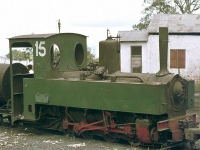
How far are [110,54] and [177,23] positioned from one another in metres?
12.8

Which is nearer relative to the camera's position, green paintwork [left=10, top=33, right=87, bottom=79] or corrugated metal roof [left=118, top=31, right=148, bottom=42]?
green paintwork [left=10, top=33, right=87, bottom=79]

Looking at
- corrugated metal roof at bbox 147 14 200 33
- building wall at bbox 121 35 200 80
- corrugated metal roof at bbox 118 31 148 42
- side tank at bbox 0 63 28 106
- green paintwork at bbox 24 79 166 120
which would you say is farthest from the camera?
corrugated metal roof at bbox 118 31 148 42

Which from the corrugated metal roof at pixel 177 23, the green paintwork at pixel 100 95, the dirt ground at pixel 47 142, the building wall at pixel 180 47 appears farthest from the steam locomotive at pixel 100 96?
the corrugated metal roof at pixel 177 23

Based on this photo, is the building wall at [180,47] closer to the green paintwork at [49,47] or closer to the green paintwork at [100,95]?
the green paintwork at [49,47]

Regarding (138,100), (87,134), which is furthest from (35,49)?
(138,100)

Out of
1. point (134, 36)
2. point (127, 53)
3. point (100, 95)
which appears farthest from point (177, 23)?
point (100, 95)

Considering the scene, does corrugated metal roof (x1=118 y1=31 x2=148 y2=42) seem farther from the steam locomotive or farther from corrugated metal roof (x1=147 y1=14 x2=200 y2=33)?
the steam locomotive

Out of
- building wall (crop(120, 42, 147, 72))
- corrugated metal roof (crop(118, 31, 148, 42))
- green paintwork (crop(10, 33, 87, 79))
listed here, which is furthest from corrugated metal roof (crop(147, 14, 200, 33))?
green paintwork (crop(10, 33, 87, 79))

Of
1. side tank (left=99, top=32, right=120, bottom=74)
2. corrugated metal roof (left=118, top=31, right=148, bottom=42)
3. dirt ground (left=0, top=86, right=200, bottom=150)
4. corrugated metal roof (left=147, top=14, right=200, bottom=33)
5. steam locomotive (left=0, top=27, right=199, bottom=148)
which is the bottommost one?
dirt ground (left=0, top=86, right=200, bottom=150)

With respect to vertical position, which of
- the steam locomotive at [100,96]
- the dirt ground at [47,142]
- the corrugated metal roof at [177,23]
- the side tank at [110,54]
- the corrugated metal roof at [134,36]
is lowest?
the dirt ground at [47,142]

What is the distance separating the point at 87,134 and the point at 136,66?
12259 mm

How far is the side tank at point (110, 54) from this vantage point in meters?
9.58

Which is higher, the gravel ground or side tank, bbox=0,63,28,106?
side tank, bbox=0,63,28,106

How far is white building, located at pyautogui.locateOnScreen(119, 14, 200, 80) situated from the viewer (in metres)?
20.7
